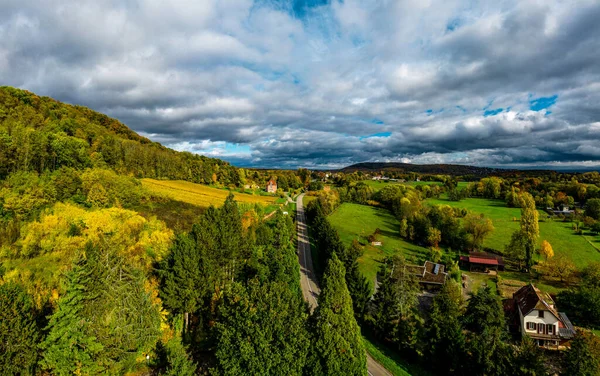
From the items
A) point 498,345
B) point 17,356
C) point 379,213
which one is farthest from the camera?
point 379,213

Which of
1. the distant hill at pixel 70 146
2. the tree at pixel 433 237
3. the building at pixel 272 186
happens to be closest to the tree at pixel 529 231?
the tree at pixel 433 237

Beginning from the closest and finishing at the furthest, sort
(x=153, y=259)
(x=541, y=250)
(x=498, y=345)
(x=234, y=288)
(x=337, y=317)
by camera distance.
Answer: (x=337, y=317), (x=234, y=288), (x=498, y=345), (x=153, y=259), (x=541, y=250)

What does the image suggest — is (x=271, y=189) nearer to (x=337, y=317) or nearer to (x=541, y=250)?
(x=541, y=250)

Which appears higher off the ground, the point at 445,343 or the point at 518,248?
the point at 518,248

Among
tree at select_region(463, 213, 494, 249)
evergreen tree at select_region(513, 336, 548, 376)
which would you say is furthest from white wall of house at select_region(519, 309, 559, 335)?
tree at select_region(463, 213, 494, 249)

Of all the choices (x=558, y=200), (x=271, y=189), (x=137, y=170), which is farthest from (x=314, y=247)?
(x=558, y=200)

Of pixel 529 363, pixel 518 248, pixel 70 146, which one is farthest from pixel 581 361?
pixel 70 146

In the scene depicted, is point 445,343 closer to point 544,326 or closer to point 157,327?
point 544,326
